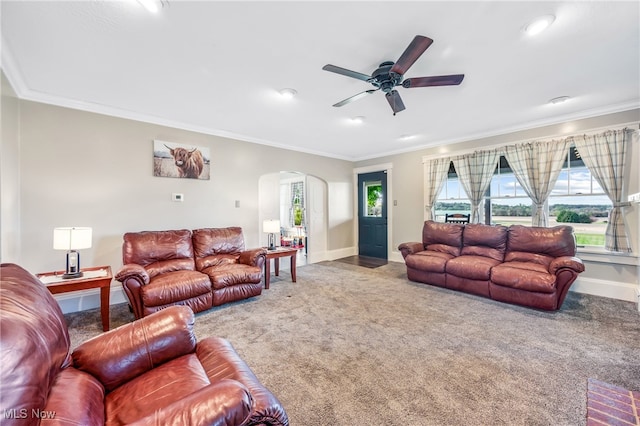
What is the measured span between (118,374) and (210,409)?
0.76 m

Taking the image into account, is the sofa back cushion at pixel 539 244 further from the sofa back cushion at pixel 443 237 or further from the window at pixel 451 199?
the window at pixel 451 199

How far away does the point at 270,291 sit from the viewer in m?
4.07

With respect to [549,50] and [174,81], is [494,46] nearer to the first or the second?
[549,50]

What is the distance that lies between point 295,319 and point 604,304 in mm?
3924

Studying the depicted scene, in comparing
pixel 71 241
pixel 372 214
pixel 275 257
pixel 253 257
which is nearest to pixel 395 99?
pixel 253 257

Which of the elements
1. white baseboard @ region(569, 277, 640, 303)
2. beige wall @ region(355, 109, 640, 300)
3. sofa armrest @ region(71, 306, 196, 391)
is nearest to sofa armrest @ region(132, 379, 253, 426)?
sofa armrest @ region(71, 306, 196, 391)

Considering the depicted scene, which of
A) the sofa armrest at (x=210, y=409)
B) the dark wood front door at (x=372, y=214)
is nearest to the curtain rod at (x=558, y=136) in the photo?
the dark wood front door at (x=372, y=214)

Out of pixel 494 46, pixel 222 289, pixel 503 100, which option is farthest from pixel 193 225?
pixel 503 100

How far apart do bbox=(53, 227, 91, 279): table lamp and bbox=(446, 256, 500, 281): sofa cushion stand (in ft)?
15.1

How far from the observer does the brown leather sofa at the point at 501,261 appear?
3.18 metres

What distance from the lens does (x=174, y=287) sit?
9.88 ft

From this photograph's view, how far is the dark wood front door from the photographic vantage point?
6461 mm

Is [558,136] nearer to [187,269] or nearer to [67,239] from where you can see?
[187,269]

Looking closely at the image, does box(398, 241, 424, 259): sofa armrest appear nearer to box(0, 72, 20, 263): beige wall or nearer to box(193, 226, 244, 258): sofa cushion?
box(193, 226, 244, 258): sofa cushion
